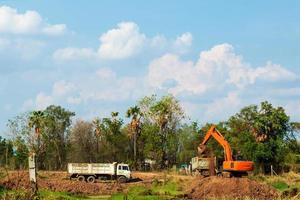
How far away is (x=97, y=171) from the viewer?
201ft

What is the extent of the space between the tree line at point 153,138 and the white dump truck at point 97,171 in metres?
15.1

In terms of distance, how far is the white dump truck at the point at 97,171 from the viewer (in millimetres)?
60938

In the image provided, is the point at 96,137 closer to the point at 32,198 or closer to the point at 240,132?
the point at 240,132

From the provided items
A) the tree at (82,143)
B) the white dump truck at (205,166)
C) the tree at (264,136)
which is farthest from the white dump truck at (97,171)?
the tree at (82,143)

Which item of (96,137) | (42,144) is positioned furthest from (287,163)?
(42,144)

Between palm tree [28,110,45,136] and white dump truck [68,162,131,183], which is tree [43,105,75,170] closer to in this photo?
palm tree [28,110,45,136]

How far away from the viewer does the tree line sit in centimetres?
7381

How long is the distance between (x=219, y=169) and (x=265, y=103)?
85.8 ft

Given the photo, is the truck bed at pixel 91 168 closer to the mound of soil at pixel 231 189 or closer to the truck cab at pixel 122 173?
the truck cab at pixel 122 173

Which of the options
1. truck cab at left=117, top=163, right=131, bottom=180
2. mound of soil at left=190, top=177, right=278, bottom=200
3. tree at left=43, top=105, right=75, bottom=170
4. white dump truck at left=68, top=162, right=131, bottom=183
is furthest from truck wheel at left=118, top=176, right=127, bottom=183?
tree at left=43, top=105, right=75, bottom=170

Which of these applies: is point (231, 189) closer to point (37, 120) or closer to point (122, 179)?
point (122, 179)

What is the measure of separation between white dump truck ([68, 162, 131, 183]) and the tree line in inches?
596

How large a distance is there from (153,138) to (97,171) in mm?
22595

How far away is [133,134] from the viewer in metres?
85.9
